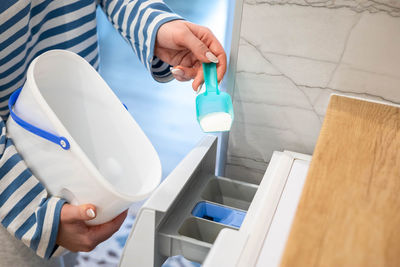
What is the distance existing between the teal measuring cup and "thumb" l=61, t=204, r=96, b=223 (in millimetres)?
285

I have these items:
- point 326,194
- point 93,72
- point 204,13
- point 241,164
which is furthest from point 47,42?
point 326,194

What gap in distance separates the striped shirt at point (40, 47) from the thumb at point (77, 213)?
11 millimetres

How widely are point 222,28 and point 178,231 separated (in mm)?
574

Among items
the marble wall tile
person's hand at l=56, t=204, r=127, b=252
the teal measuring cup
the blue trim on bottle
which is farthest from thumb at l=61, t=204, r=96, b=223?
the marble wall tile

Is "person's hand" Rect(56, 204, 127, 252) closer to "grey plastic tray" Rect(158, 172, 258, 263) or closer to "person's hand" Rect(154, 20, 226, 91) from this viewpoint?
"grey plastic tray" Rect(158, 172, 258, 263)

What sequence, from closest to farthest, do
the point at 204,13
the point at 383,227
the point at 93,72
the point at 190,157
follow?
the point at 383,227
the point at 93,72
the point at 190,157
the point at 204,13

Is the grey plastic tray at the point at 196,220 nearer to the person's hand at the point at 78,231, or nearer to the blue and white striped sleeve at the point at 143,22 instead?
the person's hand at the point at 78,231

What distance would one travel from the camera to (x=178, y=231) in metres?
0.78

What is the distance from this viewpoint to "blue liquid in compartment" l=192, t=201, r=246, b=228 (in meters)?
0.86

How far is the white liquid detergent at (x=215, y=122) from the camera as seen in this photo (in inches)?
31.1

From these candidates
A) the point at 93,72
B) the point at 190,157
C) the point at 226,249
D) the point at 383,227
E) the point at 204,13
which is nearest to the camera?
the point at 383,227

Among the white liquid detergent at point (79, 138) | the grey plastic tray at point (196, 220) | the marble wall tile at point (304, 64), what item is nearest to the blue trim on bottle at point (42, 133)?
the white liquid detergent at point (79, 138)

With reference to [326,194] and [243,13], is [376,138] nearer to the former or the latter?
[326,194]

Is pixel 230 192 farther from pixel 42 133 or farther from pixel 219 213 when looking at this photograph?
pixel 42 133
